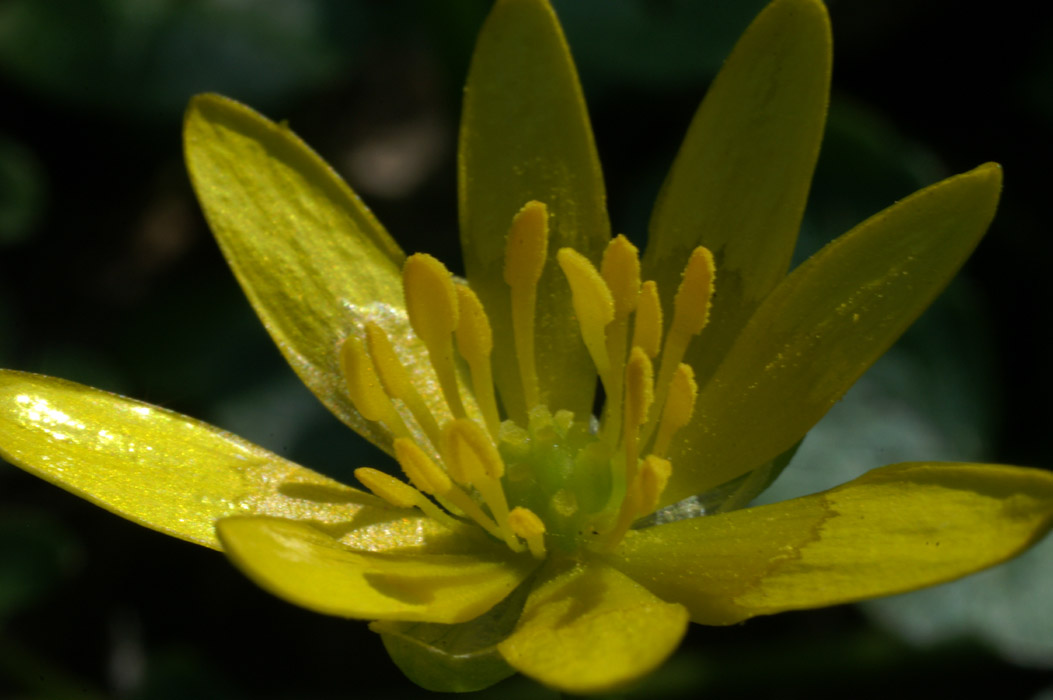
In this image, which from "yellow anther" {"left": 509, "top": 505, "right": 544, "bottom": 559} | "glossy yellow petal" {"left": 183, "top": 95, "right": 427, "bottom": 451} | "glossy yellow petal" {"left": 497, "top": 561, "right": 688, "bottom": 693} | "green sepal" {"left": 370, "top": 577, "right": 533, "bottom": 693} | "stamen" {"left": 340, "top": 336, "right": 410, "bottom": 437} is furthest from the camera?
"glossy yellow petal" {"left": 183, "top": 95, "right": 427, "bottom": 451}

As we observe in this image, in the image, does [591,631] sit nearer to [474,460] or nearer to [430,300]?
[474,460]

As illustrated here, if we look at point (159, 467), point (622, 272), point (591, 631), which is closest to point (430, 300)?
point (622, 272)

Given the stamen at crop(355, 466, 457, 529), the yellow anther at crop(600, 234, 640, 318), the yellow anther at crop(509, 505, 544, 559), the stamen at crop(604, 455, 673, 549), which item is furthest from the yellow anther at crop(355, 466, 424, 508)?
the yellow anther at crop(600, 234, 640, 318)

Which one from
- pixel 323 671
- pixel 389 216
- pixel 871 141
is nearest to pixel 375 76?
pixel 389 216

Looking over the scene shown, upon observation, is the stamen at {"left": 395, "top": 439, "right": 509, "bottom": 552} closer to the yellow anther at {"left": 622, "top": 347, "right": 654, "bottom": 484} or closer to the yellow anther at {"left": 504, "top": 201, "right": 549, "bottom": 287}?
the yellow anther at {"left": 622, "top": 347, "right": 654, "bottom": 484}

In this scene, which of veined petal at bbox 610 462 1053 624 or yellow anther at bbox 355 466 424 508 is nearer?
veined petal at bbox 610 462 1053 624

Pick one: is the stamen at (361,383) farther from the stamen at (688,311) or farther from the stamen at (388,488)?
the stamen at (688,311)

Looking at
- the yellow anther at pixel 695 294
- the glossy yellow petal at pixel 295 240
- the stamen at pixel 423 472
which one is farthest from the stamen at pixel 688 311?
the glossy yellow petal at pixel 295 240
